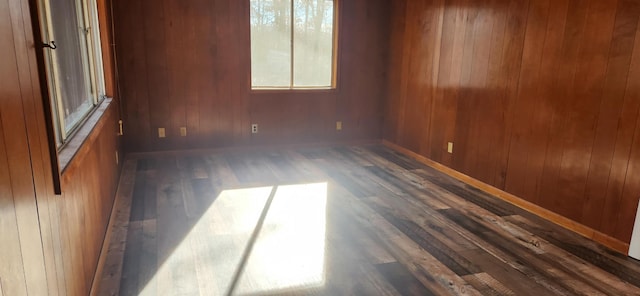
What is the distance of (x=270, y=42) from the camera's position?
5293 millimetres

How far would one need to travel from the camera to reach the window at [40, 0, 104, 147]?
202cm

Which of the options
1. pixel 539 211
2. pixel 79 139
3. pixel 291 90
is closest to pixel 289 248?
pixel 79 139

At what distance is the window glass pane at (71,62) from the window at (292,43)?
2387 millimetres

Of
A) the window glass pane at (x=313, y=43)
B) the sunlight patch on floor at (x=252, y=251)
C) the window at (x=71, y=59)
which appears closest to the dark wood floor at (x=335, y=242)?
the sunlight patch on floor at (x=252, y=251)

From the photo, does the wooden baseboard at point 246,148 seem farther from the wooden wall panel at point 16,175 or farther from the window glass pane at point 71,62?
the wooden wall panel at point 16,175

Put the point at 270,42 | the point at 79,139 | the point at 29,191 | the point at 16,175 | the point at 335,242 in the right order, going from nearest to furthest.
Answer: the point at 16,175 < the point at 29,191 < the point at 79,139 < the point at 335,242 < the point at 270,42

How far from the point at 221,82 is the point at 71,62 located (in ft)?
8.51

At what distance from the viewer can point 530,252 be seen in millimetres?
2859

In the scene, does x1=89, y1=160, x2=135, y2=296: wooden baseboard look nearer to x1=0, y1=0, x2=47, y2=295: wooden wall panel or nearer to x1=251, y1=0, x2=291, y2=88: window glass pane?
x1=0, y1=0, x2=47, y2=295: wooden wall panel

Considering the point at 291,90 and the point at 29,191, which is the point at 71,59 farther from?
the point at 291,90

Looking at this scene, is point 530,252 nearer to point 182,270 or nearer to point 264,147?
point 182,270

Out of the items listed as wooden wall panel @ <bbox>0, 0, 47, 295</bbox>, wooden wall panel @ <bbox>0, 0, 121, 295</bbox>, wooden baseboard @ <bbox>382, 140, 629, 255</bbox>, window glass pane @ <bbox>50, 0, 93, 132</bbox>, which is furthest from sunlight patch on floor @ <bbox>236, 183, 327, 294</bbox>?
wooden baseboard @ <bbox>382, 140, 629, 255</bbox>

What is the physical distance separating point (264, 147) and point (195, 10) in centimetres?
187

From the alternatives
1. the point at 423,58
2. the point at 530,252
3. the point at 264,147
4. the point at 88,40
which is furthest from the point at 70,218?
the point at 423,58
